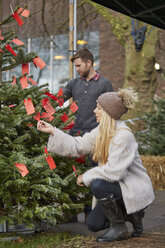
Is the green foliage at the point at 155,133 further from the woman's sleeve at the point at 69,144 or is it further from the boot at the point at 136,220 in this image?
the woman's sleeve at the point at 69,144

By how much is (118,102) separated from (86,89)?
1243 mm

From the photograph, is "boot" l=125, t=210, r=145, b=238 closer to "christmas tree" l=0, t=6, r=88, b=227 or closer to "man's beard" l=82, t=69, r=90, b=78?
"christmas tree" l=0, t=6, r=88, b=227

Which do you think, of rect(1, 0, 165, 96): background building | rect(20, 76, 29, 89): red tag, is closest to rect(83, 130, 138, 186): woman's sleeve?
rect(20, 76, 29, 89): red tag

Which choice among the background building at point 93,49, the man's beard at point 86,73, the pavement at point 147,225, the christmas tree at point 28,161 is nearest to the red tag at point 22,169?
the christmas tree at point 28,161

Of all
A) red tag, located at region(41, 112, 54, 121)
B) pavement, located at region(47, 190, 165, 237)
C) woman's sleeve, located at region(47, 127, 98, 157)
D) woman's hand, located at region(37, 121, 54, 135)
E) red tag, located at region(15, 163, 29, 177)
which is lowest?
pavement, located at region(47, 190, 165, 237)

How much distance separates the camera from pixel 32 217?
3.24m

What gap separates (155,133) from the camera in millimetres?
8312

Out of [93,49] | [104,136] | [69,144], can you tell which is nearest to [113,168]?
[104,136]

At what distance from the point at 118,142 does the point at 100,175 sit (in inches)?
12.9

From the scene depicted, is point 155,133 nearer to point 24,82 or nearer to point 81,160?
point 81,160

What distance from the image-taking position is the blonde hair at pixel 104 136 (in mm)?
3436

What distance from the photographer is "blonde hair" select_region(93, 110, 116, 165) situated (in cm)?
344

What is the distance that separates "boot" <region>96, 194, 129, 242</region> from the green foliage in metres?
4.80

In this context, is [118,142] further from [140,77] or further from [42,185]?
[140,77]
